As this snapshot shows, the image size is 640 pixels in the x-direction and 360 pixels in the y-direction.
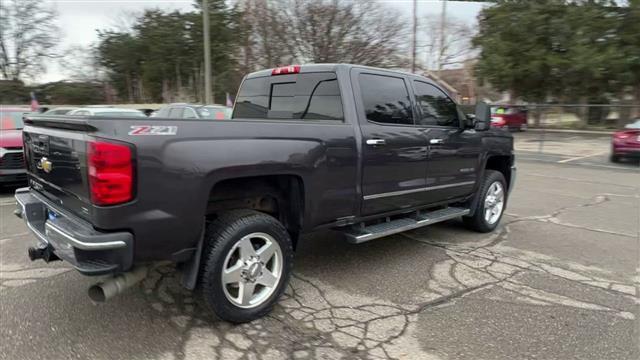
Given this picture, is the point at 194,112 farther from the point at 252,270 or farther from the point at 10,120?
the point at 252,270

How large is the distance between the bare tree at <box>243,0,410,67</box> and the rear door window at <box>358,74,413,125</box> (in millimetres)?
21381

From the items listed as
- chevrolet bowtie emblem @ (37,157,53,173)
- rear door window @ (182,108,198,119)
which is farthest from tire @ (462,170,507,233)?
rear door window @ (182,108,198,119)

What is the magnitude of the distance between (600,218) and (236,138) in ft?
20.3

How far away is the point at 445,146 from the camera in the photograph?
16.6 ft

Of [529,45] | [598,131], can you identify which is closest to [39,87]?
[529,45]

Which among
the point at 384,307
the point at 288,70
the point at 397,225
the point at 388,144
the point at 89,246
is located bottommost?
the point at 384,307

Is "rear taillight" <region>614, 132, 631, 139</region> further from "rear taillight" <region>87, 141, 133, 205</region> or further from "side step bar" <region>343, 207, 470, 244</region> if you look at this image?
"rear taillight" <region>87, 141, 133, 205</region>

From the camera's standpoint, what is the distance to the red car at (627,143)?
536 inches

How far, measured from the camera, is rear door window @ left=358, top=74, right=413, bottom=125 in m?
4.33

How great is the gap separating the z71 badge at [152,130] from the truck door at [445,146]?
8.97ft

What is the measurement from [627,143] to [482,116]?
11.0 meters

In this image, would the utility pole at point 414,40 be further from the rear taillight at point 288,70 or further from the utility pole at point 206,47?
the rear taillight at point 288,70

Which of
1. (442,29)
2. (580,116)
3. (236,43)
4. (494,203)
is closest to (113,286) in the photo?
(494,203)

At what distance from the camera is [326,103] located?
13.9 ft
